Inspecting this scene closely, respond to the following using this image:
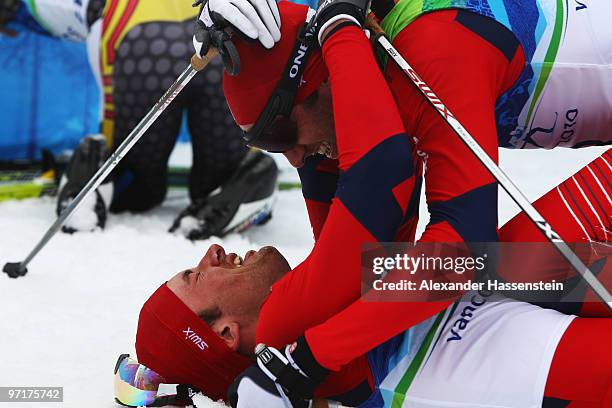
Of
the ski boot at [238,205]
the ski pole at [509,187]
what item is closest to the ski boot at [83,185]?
the ski boot at [238,205]

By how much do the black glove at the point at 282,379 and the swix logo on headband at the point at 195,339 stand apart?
0.16m

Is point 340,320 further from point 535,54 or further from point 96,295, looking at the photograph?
point 96,295

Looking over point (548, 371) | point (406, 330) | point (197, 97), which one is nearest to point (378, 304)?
point (406, 330)

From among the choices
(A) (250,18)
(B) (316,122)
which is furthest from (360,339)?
(A) (250,18)

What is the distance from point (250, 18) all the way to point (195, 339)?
0.59 m

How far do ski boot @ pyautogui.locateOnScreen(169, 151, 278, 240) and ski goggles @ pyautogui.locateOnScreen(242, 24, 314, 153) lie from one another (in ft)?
4.92

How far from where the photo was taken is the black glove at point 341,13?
4.95 feet

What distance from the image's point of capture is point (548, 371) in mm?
1422

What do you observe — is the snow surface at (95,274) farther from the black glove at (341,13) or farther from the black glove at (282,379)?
the black glove at (341,13)

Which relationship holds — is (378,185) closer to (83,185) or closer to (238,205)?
(238,205)

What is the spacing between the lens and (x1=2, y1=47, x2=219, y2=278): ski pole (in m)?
1.85

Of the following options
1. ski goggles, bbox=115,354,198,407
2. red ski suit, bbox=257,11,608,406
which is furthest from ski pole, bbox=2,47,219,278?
ski goggles, bbox=115,354,198,407

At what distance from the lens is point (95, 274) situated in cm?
267

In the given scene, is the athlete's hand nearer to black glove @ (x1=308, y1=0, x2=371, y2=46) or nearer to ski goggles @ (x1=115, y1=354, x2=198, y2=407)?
black glove @ (x1=308, y1=0, x2=371, y2=46)
